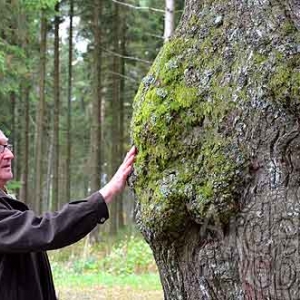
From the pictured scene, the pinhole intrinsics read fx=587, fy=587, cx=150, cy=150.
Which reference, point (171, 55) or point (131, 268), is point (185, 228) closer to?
point (171, 55)

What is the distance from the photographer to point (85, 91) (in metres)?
31.2

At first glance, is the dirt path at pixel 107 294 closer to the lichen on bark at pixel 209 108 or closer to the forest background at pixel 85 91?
the forest background at pixel 85 91

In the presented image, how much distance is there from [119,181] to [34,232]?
553mm

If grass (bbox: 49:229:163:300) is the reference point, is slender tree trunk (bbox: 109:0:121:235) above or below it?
above

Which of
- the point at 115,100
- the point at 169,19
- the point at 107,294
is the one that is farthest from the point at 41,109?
the point at 107,294

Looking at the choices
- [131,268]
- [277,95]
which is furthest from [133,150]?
[131,268]

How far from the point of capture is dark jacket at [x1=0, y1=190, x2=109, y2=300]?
3.01 metres

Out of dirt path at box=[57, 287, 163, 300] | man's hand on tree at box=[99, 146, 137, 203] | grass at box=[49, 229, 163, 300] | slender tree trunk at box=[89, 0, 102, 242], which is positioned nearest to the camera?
man's hand on tree at box=[99, 146, 137, 203]

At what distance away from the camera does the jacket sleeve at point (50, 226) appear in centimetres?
300

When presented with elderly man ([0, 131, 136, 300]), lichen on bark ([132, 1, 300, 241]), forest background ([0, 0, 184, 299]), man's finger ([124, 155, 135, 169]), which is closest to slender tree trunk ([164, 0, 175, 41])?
forest background ([0, 0, 184, 299])

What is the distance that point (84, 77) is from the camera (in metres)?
30.9

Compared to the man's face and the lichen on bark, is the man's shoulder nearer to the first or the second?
the man's face

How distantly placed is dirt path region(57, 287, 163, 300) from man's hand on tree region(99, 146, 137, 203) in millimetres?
6604

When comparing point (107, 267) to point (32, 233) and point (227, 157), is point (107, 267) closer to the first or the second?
point (32, 233)
